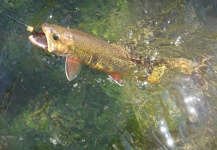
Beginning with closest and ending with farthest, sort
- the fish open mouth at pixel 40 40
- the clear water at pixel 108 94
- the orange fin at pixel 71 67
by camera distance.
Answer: the fish open mouth at pixel 40 40 < the orange fin at pixel 71 67 < the clear water at pixel 108 94

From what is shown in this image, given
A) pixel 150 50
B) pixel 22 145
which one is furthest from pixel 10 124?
pixel 150 50

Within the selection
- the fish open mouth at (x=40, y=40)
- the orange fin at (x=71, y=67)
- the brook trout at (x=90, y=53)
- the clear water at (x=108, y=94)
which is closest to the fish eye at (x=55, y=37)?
the brook trout at (x=90, y=53)

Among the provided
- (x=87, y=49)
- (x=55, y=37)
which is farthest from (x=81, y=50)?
(x=55, y=37)

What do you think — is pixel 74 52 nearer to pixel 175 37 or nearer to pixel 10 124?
pixel 10 124

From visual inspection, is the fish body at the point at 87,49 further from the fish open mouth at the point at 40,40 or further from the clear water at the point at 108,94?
the clear water at the point at 108,94

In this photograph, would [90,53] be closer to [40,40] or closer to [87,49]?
[87,49]

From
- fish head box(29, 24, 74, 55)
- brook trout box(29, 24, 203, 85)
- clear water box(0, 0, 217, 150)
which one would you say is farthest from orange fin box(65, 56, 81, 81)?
clear water box(0, 0, 217, 150)

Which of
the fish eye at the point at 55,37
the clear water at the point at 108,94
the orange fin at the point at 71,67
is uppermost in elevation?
the fish eye at the point at 55,37
